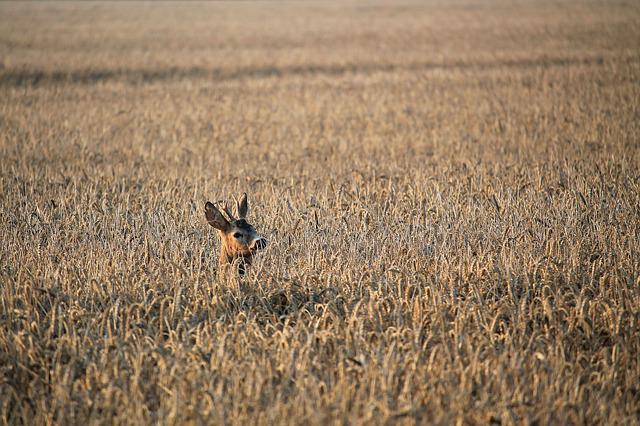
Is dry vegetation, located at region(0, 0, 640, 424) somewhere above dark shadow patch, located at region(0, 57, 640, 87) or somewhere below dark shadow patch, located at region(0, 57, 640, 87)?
below

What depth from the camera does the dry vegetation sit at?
4.19 metres

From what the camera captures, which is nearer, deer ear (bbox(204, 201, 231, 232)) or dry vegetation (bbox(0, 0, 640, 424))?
dry vegetation (bbox(0, 0, 640, 424))

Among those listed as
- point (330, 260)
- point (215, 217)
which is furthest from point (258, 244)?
point (330, 260)

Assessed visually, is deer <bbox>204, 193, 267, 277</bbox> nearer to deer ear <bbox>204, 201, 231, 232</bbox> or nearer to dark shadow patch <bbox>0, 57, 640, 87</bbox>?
deer ear <bbox>204, 201, 231, 232</bbox>

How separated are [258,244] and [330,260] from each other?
781 millimetres

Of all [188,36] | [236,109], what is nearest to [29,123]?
[236,109]

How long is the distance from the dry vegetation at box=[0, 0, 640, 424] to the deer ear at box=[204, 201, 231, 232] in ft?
1.35

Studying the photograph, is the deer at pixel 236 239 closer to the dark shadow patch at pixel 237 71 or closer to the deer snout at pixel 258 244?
the deer snout at pixel 258 244

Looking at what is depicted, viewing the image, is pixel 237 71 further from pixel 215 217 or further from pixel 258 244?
pixel 258 244

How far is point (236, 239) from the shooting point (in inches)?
233

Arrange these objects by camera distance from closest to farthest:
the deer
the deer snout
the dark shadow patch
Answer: the deer snout, the deer, the dark shadow patch

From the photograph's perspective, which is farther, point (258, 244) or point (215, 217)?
point (215, 217)

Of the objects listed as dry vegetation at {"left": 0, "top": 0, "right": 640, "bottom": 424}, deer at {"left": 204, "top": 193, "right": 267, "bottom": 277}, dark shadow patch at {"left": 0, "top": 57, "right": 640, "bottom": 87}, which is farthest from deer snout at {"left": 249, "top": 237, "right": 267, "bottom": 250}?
dark shadow patch at {"left": 0, "top": 57, "right": 640, "bottom": 87}

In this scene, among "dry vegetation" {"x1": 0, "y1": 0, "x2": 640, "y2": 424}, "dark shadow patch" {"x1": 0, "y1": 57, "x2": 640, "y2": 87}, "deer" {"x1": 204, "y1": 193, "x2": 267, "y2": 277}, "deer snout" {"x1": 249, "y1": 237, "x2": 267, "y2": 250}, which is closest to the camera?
"dry vegetation" {"x1": 0, "y1": 0, "x2": 640, "y2": 424}
